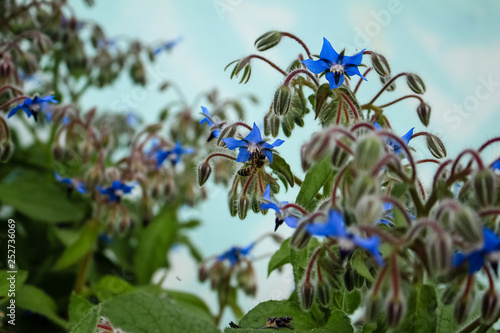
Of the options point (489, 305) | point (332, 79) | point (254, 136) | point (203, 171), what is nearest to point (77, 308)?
point (203, 171)

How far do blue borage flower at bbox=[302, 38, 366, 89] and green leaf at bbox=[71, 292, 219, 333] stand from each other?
1.04 ft

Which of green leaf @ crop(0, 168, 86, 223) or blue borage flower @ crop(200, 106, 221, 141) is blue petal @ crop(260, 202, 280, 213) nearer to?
blue borage flower @ crop(200, 106, 221, 141)

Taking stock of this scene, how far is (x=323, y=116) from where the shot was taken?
74 cm

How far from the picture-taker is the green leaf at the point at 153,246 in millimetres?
1489

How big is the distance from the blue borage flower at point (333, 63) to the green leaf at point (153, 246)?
868mm

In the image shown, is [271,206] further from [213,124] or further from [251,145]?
[213,124]

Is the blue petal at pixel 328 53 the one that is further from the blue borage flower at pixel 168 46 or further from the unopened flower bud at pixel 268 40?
the blue borage flower at pixel 168 46

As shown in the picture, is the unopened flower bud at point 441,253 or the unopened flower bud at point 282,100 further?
the unopened flower bud at point 282,100

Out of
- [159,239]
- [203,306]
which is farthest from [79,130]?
[203,306]

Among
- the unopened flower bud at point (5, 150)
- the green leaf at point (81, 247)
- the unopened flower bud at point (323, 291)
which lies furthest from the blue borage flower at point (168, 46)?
the unopened flower bud at point (323, 291)

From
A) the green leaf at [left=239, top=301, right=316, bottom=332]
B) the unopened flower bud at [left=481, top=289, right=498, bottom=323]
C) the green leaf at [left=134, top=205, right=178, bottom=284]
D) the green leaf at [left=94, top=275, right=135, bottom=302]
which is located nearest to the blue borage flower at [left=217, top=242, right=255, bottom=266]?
the green leaf at [left=134, top=205, right=178, bottom=284]

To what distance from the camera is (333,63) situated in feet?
2.44

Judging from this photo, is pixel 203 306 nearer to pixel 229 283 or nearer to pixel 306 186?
pixel 229 283

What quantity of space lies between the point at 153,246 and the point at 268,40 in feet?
2.69
